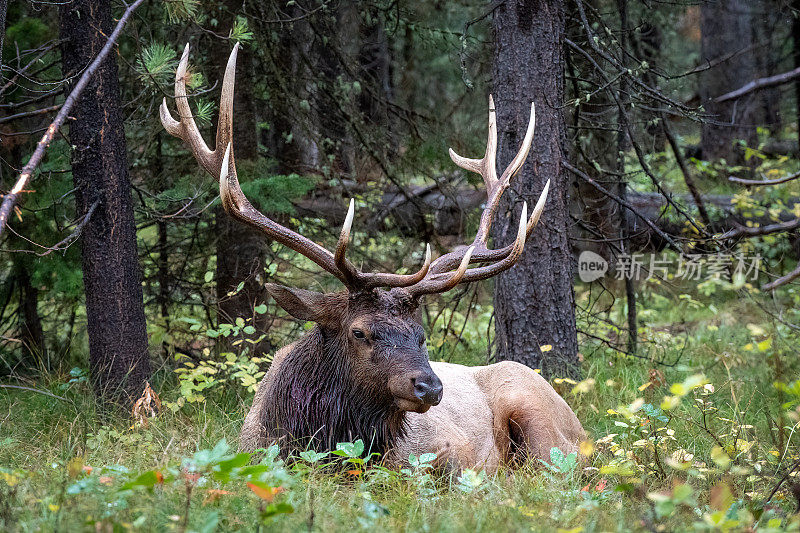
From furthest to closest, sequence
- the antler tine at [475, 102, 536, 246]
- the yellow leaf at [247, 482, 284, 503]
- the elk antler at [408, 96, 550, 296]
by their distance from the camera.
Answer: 1. the antler tine at [475, 102, 536, 246]
2. the elk antler at [408, 96, 550, 296]
3. the yellow leaf at [247, 482, 284, 503]

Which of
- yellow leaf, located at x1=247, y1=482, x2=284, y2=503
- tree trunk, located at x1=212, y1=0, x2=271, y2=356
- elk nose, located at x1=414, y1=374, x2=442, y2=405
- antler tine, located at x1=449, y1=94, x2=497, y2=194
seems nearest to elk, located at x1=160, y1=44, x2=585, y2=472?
elk nose, located at x1=414, y1=374, x2=442, y2=405

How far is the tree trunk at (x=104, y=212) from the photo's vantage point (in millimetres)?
5590

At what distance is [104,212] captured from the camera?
18.7 ft

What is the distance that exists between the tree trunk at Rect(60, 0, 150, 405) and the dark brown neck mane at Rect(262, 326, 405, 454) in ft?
5.41

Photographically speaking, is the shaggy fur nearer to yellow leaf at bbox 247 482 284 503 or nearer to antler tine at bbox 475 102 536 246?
antler tine at bbox 475 102 536 246

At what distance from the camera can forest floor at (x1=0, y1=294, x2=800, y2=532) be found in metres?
2.98

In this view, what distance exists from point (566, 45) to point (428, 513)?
4786 mm

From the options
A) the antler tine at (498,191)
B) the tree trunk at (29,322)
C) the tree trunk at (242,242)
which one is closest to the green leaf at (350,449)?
the antler tine at (498,191)

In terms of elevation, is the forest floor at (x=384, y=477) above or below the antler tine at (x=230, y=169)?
below

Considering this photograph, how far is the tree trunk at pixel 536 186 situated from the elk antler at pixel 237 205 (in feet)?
6.63

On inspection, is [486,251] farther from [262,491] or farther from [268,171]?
[268,171]

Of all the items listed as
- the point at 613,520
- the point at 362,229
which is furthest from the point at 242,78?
the point at 613,520

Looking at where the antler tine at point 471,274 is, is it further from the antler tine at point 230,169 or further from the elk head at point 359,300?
the antler tine at point 230,169

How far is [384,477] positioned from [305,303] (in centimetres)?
118
